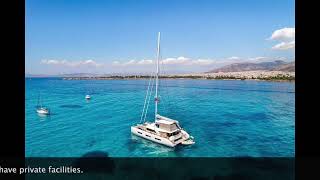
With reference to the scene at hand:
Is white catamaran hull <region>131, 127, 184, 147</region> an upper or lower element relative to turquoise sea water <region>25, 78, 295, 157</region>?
upper

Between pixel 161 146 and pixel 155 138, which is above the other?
pixel 155 138

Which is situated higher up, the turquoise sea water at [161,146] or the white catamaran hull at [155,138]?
the white catamaran hull at [155,138]

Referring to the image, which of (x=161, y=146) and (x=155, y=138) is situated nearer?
(x=161, y=146)

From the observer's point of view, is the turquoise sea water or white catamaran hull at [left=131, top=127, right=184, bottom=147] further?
the turquoise sea water

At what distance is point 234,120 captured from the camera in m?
22.1

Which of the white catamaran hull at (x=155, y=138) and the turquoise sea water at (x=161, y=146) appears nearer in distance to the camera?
the white catamaran hull at (x=155, y=138)

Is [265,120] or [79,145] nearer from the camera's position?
[79,145]
